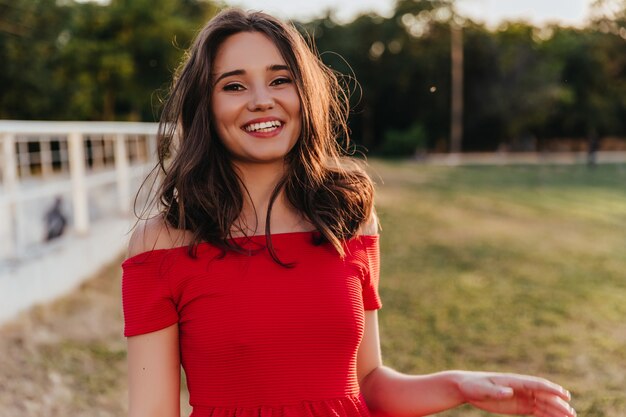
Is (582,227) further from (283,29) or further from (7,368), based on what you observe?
(283,29)

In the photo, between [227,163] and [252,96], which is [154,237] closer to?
[227,163]

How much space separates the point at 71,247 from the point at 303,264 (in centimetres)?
455

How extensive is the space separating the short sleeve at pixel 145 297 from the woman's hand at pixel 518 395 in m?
0.60

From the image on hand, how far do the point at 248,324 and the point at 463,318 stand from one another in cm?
421

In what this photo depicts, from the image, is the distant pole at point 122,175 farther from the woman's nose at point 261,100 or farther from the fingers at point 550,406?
the fingers at point 550,406

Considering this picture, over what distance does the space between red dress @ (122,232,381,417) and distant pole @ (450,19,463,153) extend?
33459 millimetres

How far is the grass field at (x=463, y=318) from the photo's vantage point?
362cm

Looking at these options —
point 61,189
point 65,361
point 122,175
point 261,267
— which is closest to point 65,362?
point 65,361

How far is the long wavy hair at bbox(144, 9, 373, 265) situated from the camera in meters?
1.45

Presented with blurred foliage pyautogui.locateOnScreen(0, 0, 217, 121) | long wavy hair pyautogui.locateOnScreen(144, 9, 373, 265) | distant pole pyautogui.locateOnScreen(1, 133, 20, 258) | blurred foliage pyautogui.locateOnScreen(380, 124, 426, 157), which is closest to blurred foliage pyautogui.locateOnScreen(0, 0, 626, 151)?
blurred foliage pyautogui.locateOnScreen(0, 0, 217, 121)

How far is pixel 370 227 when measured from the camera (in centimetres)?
160

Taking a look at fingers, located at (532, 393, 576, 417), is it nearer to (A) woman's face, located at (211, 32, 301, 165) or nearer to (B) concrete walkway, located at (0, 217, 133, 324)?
(A) woman's face, located at (211, 32, 301, 165)

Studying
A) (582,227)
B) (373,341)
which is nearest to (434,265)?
(582,227)

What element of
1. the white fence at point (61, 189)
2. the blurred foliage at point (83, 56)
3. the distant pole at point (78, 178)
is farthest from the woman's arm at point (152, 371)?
the blurred foliage at point (83, 56)
